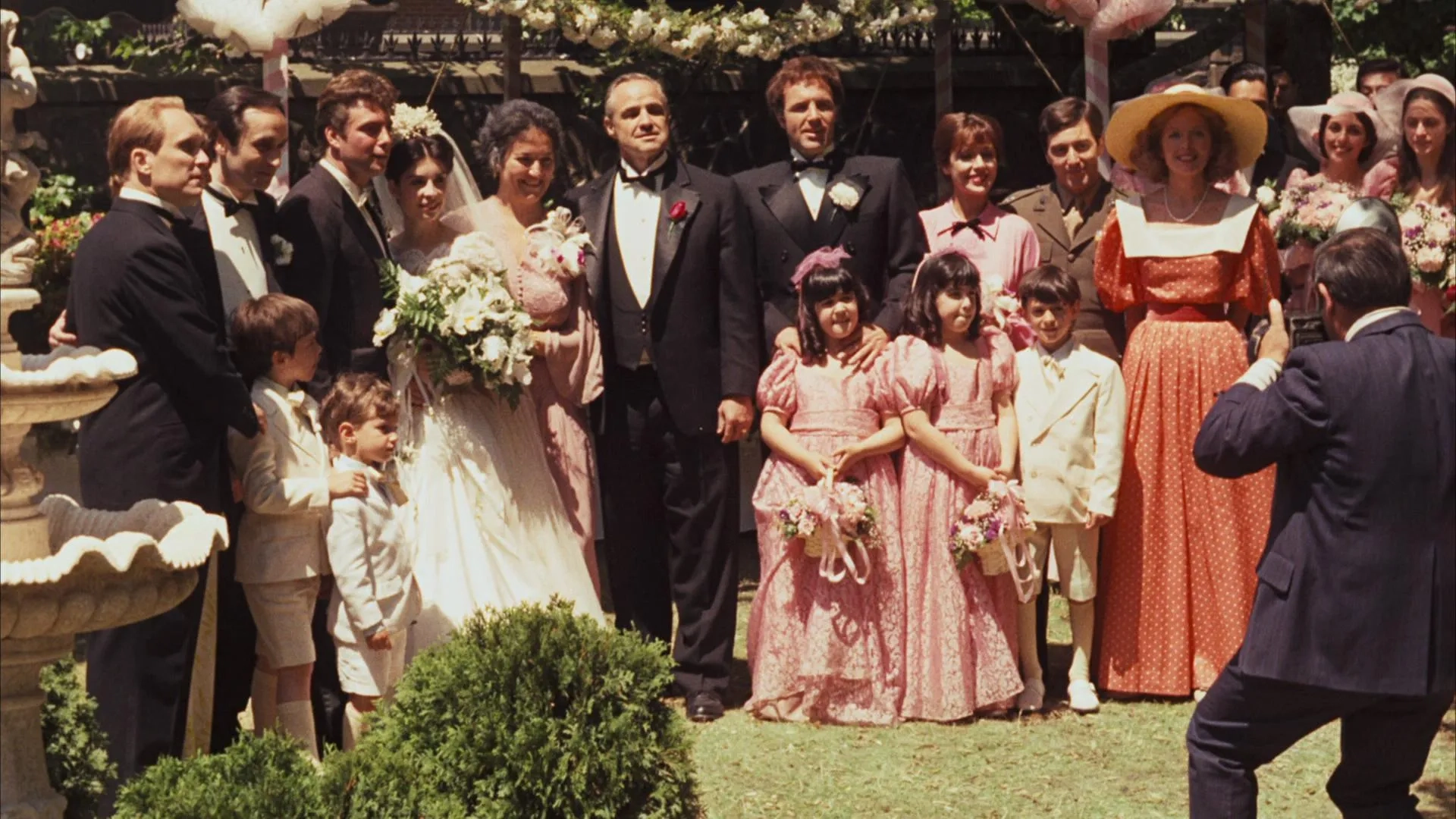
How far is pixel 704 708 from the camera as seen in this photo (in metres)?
7.44

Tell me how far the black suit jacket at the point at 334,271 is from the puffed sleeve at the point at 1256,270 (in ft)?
10.5

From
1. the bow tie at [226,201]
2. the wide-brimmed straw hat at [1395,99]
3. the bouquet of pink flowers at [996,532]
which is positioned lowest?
the bouquet of pink flowers at [996,532]

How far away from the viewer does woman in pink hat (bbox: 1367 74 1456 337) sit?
28.0ft

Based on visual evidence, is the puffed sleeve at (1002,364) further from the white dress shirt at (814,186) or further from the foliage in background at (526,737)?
the foliage in background at (526,737)

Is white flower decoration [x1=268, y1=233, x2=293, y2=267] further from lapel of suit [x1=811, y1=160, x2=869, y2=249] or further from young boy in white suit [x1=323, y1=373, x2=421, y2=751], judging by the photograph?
lapel of suit [x1=811, y1=160, x2=869, y2=249]

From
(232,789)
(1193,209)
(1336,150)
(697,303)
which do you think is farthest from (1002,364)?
(232,789)

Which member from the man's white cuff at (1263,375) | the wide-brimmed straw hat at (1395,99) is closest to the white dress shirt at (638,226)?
the man's white cuff at (1263,375)

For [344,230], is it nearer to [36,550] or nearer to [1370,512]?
[36,550]

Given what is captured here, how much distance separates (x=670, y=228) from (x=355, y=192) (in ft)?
3.90

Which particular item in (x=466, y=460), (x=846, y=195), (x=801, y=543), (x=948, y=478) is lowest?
(x=801, y=543)

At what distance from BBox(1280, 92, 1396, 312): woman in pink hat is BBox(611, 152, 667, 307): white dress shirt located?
9.01 ft

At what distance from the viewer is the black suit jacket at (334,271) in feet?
22.6

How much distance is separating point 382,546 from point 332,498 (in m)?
0.24

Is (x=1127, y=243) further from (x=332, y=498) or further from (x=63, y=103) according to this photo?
(x=63, y=103)
